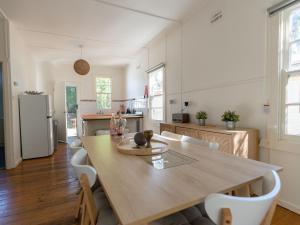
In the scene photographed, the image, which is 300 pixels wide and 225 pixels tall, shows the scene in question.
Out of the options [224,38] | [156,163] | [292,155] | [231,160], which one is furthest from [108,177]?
[224,38]

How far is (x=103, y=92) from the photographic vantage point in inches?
278

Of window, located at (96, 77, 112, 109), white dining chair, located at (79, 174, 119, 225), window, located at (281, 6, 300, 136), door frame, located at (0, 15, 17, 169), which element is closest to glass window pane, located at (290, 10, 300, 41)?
window, located at (281, 6, 300, 136)

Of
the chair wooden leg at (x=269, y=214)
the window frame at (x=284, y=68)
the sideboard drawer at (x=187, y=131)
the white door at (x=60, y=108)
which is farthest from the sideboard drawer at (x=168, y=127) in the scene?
the white door at (x=60, y=108)

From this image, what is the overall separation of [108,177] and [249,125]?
209 cm

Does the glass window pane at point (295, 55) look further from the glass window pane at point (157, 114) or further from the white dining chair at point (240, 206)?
the glass window pane at point (157, 114)

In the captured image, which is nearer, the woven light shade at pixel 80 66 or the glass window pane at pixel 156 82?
the woven light shade at pixel 80 66

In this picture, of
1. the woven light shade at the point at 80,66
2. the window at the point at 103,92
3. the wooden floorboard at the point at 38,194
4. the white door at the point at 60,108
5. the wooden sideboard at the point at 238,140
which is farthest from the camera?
the window at the point at 103,92

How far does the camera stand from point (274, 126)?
2041 mm

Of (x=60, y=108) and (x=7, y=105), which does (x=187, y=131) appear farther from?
(x=60, y=108)

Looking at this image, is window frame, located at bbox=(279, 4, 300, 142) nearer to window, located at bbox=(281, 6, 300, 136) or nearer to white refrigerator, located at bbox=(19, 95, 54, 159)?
window, located at bbox=(281, 6, 300, 136)

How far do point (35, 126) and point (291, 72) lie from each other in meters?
4.63

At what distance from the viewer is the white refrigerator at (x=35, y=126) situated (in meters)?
A: 3.80

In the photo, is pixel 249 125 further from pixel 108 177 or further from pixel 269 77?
pixel 108 177

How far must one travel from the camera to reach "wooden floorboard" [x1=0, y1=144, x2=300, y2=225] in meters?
1.81
